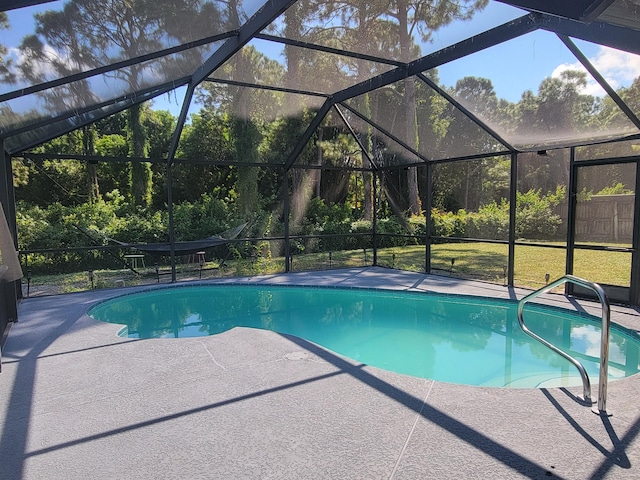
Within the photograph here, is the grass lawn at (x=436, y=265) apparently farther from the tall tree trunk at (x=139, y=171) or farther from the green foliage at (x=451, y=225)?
the tall tree trunk at (x=139, y=171)

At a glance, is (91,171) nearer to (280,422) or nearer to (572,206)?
(280,422)

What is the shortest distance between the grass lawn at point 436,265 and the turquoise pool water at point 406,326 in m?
1.81

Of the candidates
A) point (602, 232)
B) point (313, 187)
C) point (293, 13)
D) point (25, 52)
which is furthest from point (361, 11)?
point (313, 187)

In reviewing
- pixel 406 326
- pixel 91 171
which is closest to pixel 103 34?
pixel 406 326

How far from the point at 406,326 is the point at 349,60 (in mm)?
4191

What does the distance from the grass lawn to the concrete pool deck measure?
204 inches

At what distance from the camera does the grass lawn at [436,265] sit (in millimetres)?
9164

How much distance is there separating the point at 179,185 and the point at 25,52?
1239 centimetres

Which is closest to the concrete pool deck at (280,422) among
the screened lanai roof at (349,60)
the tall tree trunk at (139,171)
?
the screened lanai roof at (349,60)

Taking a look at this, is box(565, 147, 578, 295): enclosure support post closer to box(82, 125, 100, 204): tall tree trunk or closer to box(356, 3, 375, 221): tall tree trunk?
box(356, 3, 375, 221): tall tree trunk

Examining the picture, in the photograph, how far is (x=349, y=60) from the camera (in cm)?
585

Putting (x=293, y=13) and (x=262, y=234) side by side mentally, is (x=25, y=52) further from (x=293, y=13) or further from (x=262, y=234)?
(x=262, y=234)

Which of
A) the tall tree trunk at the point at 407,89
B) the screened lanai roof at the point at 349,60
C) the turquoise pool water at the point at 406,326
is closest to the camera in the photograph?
the screened lanai roof at the point at 349,60

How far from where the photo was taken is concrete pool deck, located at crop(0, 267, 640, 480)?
2152mm
